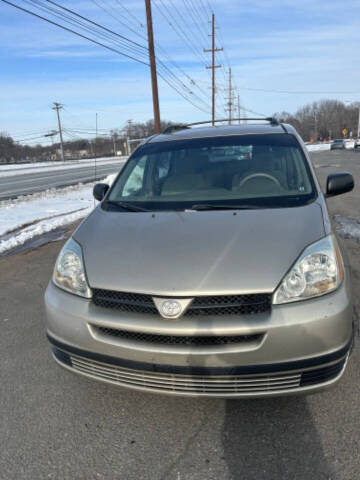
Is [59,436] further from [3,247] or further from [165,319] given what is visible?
[3,247]

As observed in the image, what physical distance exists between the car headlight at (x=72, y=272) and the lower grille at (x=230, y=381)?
0.49 meters

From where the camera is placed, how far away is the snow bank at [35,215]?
7691mm

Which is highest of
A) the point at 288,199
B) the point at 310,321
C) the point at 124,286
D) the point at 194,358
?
the point at 288,199

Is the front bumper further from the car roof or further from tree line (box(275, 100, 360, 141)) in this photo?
tree line (box(275, 100, 360, 141))

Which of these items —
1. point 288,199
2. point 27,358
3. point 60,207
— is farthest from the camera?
point 60,207

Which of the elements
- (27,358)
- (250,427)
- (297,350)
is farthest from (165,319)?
(27,358)

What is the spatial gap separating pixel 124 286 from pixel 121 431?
35.8 inches

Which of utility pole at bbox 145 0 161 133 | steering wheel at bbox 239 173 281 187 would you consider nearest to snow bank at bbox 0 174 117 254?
steering wheel at bbox 239 173 281 187

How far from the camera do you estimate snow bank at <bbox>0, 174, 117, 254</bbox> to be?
→ 7691mm

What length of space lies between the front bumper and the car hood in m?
0.18

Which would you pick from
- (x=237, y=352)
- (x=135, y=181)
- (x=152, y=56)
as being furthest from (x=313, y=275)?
(x=152, y=56)

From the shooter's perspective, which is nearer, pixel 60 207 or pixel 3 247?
pixel 3 247

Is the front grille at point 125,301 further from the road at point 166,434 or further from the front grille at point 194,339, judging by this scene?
the road at point 166,434

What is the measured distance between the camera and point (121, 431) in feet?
7.45
